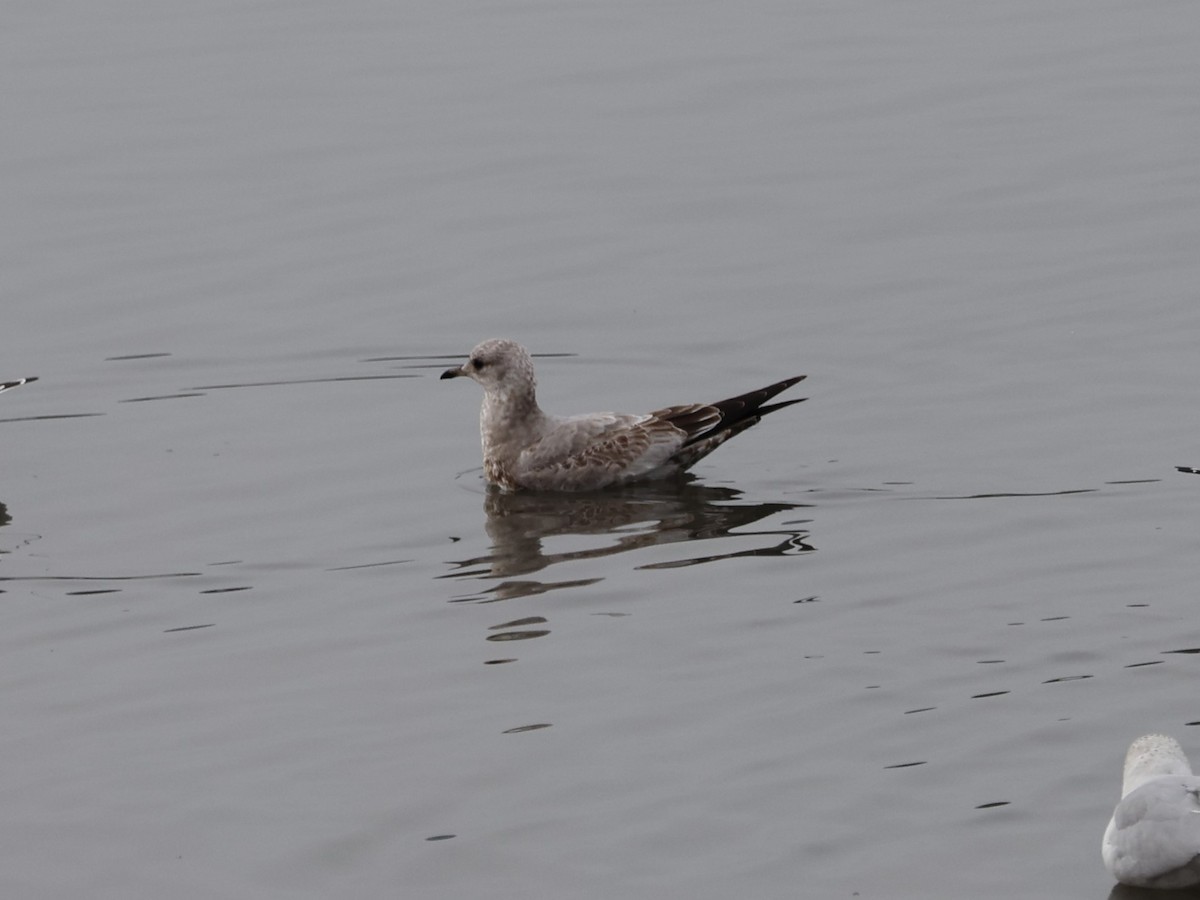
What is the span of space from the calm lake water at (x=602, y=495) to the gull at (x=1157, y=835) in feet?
0.75

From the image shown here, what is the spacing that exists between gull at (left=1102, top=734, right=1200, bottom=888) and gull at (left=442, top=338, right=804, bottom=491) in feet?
20.0

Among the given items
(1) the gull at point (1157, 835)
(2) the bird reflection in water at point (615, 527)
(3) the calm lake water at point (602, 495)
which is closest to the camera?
(1) the gull at point (1157, 835)

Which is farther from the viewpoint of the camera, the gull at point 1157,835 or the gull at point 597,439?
the gull at point 597,439

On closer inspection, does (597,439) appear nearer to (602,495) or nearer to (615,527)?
(602,495)

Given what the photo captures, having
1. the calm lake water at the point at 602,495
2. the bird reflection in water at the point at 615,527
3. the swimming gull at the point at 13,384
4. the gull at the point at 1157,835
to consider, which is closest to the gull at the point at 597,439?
the bird reflection in water at the point at 615,527

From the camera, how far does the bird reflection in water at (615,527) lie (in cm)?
1119

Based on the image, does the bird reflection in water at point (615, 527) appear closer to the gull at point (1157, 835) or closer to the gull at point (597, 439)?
the gull at point (597, 439)

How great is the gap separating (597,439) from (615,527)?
103 centimetres

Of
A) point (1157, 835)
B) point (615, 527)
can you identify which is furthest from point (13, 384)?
point (1157, 835)

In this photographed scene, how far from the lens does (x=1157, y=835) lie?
6.93 metres

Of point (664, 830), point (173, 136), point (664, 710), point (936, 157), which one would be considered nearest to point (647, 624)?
point (664, 710)

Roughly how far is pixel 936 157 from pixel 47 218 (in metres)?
7.78

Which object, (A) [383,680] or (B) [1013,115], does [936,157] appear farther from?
(A) [383,680]

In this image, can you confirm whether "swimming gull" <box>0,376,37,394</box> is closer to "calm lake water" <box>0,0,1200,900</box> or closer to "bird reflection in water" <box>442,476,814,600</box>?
"calm lake water" <box>0,0,1200,900</box>
